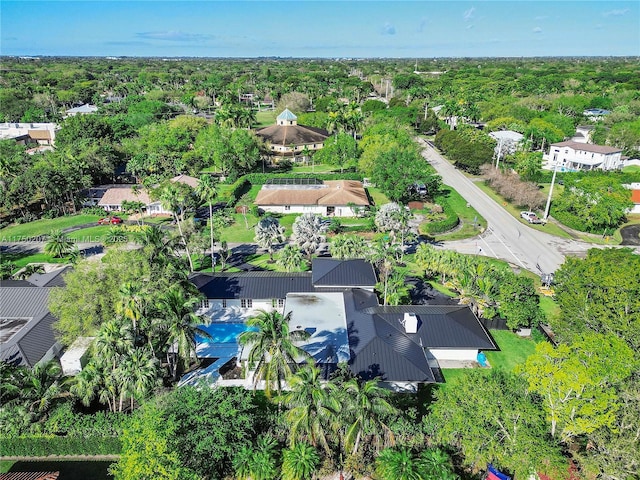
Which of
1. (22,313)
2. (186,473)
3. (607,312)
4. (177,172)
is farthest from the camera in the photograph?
(177,172)

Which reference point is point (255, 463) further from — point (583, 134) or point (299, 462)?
point (583, 134)

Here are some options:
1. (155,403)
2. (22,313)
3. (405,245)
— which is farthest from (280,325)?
(405,245)

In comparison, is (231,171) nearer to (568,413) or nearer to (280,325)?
(280,325)

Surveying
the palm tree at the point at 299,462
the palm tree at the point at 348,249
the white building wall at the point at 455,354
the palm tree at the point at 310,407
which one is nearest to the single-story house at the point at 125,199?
the palm tree at the point at 348,249

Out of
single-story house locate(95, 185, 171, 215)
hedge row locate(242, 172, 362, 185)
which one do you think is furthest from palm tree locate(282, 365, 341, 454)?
hedge row locate(242, 172, 362, 185)

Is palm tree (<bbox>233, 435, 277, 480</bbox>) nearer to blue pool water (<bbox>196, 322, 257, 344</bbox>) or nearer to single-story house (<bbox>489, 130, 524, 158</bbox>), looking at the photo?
blue pool water (<bbox>196, 322, 257, 344</bbox>)

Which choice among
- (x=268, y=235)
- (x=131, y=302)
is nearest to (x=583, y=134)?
(x=268, y=235)
